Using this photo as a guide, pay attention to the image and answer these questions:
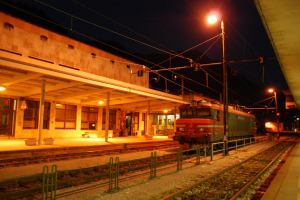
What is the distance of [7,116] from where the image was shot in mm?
21469

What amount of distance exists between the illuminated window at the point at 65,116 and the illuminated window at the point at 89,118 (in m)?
1.24

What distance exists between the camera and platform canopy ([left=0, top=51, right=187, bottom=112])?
1431 cm

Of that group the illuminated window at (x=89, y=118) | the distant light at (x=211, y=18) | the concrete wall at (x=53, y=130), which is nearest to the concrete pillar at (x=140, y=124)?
the concrete wall at (x=53, y=130)

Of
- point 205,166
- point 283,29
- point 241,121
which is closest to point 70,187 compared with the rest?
point 205,166


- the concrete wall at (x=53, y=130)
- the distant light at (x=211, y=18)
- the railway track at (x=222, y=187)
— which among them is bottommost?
the railway track at (x=222, y=187)

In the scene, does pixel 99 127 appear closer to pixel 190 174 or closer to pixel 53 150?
pixel 53 150

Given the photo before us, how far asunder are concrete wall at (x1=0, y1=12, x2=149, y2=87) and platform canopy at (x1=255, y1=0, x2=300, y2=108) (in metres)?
12.3

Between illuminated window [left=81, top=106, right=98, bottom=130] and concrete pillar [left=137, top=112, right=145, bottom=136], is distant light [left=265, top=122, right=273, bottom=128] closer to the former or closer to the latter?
concrete pillar [left=137, top=112, right=145, bottom=136]

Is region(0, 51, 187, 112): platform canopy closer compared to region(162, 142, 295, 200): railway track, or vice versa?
region(162, 142, 295, 200): railway track

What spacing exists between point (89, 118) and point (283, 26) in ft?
74.9

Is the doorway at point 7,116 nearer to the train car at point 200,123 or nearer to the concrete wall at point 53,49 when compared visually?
the concrete wall at point 53,49

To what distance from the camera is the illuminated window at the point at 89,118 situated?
1118 inches

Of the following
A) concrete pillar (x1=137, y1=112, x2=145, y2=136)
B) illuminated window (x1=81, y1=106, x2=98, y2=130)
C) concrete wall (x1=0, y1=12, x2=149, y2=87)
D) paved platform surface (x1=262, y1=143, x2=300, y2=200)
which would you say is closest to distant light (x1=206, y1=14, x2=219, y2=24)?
paved platform surface (x1=262, y1=143, x2=300, y2=200)

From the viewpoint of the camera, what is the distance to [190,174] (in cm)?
1230
